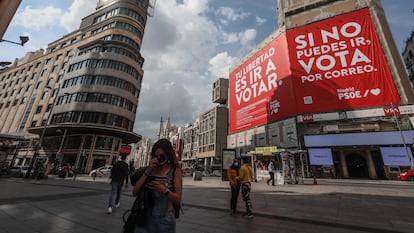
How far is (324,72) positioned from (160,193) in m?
36.3

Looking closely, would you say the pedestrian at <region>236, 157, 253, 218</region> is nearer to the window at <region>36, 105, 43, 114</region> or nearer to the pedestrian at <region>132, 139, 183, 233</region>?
the pedestrian at <region>132, 139, 183, 233</region>

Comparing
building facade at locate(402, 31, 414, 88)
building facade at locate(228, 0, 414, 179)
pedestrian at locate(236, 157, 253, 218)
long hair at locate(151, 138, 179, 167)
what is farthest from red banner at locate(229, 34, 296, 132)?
building facade at locate(402, 31, 414, 88)

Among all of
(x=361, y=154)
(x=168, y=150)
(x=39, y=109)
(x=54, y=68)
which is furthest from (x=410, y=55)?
(x=39, y=109)

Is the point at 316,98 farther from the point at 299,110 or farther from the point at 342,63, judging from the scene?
the point at 342,63

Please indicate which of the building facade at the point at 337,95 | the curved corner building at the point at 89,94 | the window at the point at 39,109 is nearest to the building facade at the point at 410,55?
the building facade at the point at 337,95

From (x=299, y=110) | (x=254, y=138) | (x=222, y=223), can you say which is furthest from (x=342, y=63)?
(x=222, y=223)

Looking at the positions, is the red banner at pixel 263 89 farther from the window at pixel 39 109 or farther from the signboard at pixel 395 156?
the window at pixel 39 109

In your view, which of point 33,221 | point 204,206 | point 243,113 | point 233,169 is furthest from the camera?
point 243,113

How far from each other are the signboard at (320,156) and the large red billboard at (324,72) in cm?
646

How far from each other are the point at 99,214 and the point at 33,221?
157cm

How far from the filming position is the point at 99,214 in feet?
19.1

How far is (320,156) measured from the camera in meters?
27.6

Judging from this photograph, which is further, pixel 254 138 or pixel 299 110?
pixel 254 138

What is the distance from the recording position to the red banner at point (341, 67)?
1087 inches
